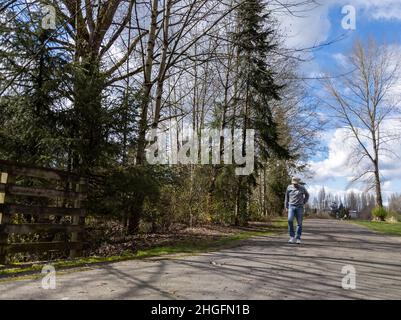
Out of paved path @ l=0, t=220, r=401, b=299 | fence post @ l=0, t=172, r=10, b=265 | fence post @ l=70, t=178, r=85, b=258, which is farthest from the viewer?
fence post @ l=70, t=178, r=85, b=258

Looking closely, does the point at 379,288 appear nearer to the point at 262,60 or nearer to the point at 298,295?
the point at 298,295

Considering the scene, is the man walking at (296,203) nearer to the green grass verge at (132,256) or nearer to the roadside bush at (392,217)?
the green grass verge at (132,256)

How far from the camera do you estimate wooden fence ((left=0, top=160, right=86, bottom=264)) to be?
23.6 ft

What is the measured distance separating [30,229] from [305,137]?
32.2 m

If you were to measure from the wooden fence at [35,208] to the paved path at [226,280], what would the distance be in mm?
1726

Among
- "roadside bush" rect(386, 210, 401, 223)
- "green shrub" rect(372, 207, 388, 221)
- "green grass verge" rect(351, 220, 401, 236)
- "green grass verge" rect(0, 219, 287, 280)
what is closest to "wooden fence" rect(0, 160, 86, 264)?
"green grass verge" rect(0, 219, 287, 280)

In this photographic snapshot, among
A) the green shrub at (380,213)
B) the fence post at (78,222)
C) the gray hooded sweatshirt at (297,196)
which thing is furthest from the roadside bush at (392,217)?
the fence post at (78,222)

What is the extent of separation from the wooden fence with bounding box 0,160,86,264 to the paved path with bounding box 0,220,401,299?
1.73 meters

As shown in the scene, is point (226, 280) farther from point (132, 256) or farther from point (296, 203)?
point (296, 203)

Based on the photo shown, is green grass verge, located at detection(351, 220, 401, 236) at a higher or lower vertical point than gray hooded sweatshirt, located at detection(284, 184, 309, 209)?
lower

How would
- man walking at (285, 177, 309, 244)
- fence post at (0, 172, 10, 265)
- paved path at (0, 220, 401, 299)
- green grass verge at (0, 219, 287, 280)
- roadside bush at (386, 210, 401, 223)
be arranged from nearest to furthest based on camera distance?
1. paved path at (0, 220, 401, 299)
2. green grass verge at (0, 219, 287, 280)
3. fence post at (0, 172, 10, 265)
4. man walking at (285, 177, 309, 244)
5. roadside bush at (386, 210, 401, 223)

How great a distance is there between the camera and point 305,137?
37.2m

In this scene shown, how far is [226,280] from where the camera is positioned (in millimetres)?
5941

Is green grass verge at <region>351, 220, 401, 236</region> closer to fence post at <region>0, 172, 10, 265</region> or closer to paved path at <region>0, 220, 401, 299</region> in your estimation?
paved path at <region>0, 220, 401, 299</region>
